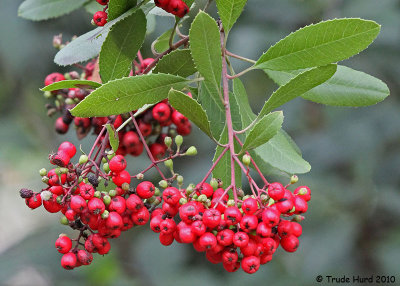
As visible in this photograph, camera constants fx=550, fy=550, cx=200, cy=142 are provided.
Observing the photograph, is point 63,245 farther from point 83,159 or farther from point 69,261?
point 83,159

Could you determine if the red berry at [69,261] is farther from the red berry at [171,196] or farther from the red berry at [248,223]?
the red berry at [248,223]

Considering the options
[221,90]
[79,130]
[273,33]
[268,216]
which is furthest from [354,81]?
[273,33]

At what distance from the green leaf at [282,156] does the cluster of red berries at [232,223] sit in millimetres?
117

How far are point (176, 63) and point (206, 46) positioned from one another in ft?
0.49

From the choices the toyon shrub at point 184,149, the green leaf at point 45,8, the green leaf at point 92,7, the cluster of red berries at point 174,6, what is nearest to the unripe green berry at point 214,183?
the toyon shrub at point 184,149

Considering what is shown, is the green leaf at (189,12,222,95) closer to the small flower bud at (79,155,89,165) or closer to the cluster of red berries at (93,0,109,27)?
the cluster of red berries at (93,0,109,27)

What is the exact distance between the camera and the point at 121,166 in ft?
4.83

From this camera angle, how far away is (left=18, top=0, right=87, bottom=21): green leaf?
7.27 ft

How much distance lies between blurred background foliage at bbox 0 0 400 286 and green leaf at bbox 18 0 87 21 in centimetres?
136

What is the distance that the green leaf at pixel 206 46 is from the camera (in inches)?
52.5

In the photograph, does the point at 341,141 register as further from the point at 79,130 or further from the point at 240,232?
the point at 240,232

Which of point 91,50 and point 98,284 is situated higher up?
point 91,50

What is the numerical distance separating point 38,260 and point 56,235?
0.24 meters

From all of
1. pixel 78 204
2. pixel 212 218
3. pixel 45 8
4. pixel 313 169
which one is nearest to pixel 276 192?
pixel 212 218
